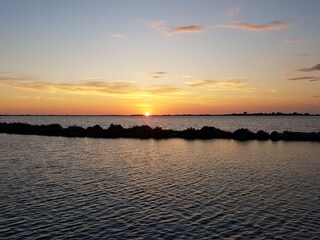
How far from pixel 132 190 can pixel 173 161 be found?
18.2 m

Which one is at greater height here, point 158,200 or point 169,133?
point 169,133

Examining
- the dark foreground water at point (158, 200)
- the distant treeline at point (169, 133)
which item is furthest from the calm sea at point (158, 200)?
the distant treeline at point (169, 133)

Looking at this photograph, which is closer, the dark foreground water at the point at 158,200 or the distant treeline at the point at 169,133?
the dark foreground water at the point at 158,200

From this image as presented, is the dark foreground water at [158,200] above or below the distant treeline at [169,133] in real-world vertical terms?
below

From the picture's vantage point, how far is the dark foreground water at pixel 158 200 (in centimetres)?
1755

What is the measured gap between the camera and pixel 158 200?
77.2ft

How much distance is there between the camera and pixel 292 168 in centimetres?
3797

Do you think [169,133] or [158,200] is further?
[169,133]

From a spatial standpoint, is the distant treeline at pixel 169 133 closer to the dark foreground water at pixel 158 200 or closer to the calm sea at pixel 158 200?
the calm sea at pixel 158 200

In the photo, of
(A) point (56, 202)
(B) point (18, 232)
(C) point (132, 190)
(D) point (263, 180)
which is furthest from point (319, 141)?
(B) point (18, 232)

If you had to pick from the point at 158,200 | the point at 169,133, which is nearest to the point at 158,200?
the point at 158,200

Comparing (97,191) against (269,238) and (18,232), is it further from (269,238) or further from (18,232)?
(269,238)

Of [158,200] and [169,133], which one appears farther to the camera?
[169,133]

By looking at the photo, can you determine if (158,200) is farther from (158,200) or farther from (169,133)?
(169,133)
